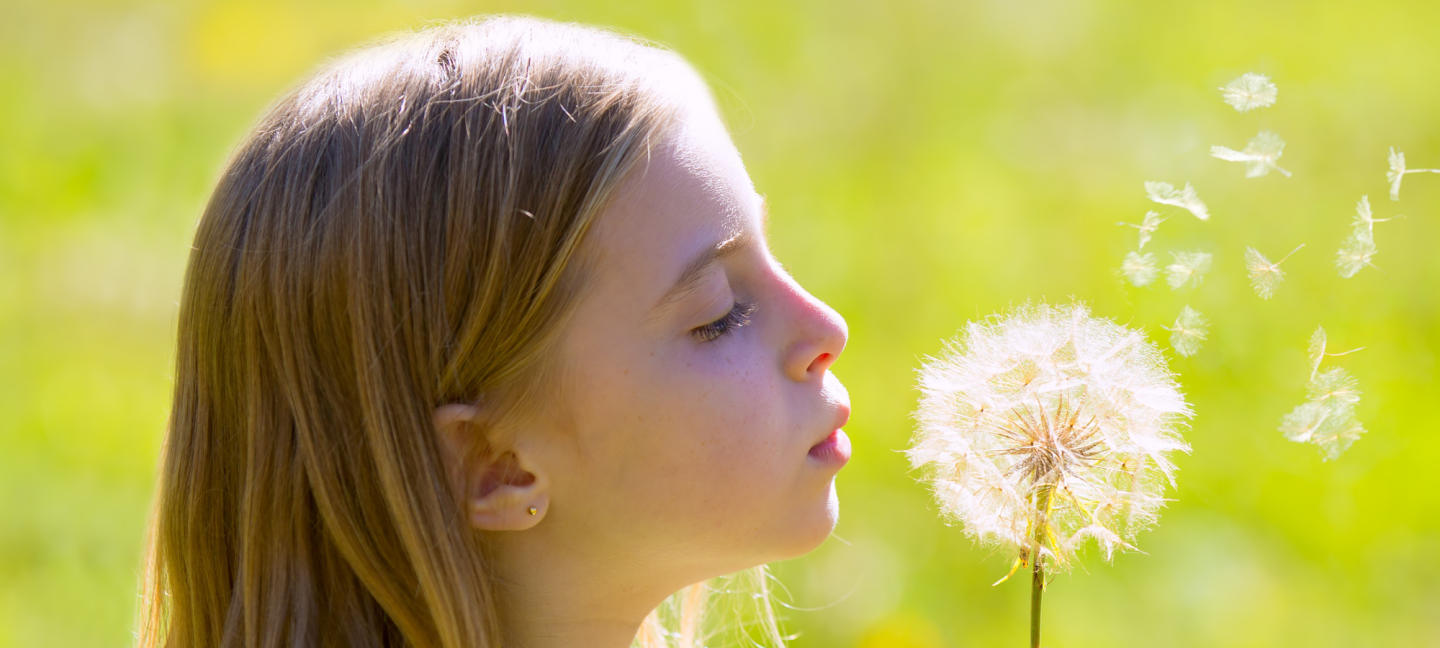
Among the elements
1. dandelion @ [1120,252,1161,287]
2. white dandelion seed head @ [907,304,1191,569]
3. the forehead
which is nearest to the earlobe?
the forehead

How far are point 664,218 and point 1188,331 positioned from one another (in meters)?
0.52

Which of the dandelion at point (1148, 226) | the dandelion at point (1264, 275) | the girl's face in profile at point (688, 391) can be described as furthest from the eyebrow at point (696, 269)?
the dandelion at point (1264, 275)

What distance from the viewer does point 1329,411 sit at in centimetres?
101

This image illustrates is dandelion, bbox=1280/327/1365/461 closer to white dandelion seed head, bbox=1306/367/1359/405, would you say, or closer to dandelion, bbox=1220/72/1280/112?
white dandelion seed head, bbox=1306/367/1359/405

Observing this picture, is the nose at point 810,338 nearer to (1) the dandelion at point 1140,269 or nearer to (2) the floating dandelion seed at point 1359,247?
(1) the dandelion at point 1140,269

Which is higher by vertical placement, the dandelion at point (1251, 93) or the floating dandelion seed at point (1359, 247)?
the dandelion at point (1251, 93)

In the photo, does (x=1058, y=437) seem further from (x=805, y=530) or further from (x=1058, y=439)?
(x=805, y=530)

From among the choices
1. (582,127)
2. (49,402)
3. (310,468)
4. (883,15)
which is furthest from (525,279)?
(49,402)

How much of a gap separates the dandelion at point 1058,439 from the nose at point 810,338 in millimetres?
139

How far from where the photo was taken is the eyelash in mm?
1119

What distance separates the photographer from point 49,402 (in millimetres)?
2869

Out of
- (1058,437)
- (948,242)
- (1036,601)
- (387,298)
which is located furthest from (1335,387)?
(948,242)

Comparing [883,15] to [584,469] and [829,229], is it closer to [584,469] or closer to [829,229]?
[829,229]

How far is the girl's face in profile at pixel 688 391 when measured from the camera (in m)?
1.10
